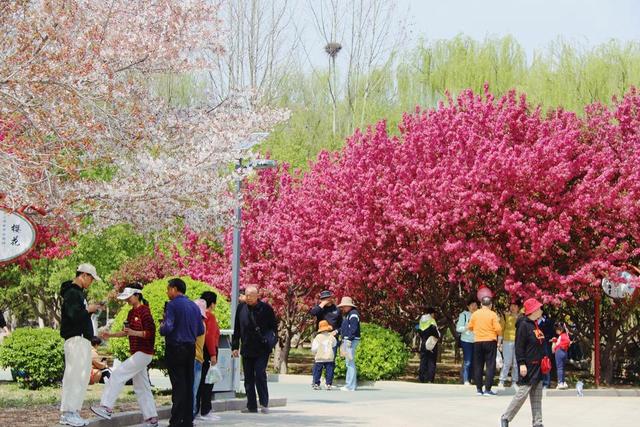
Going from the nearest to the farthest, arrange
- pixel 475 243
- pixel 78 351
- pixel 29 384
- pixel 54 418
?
pixel 78 351 → pixel 54 418 → pixel 29 384 → pixel 475 243

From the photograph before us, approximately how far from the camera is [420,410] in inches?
585

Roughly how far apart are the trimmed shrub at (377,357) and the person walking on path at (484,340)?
2816 mm

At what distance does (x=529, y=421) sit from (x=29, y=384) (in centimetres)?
845

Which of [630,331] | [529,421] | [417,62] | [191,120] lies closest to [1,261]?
[191,120]

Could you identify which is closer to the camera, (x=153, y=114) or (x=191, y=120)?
(x=153, y=114)

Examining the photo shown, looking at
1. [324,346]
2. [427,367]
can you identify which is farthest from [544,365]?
[427,367]

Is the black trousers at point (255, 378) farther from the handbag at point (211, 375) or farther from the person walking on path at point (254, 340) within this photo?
the handbag at point (211, 375)

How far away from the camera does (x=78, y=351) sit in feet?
35.8

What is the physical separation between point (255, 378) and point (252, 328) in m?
0.73

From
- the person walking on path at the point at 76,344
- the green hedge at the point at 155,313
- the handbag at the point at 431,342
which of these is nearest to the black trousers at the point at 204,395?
the person walking on path at the point at 76,344

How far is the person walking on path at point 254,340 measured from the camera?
13.6 metres

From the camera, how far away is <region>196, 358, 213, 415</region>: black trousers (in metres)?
12.8

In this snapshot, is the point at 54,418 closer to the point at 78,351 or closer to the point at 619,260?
the point at 78,351

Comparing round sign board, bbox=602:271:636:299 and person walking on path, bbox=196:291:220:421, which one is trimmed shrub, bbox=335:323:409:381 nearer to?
round sign board, bbox=602:271:636:299
